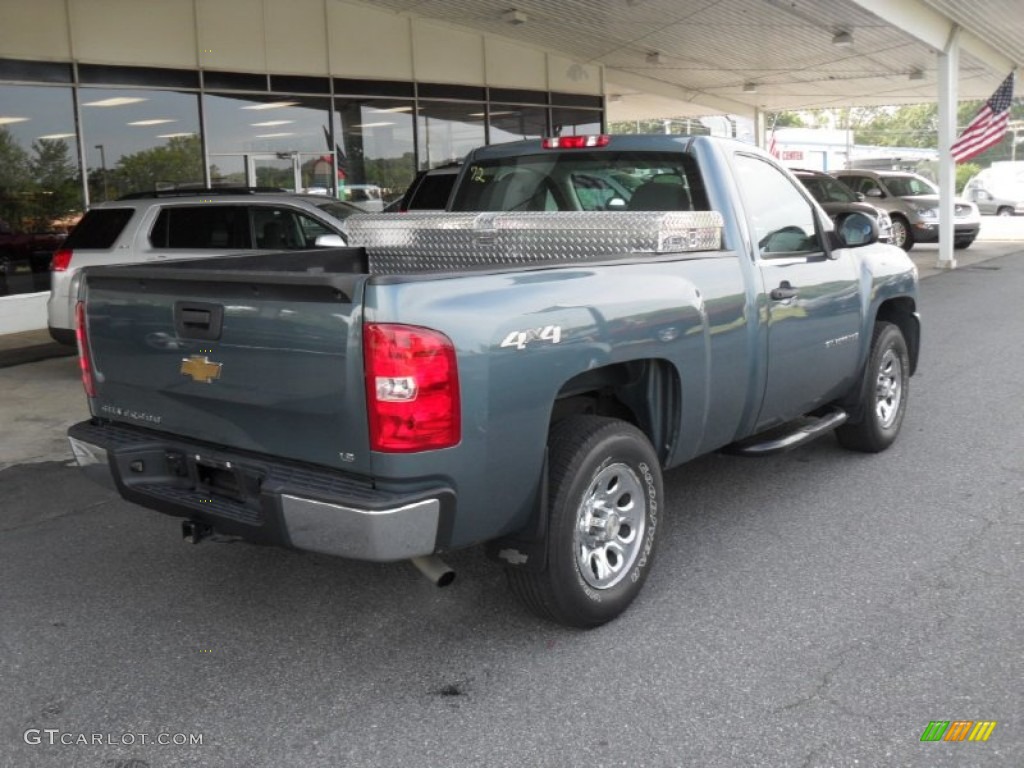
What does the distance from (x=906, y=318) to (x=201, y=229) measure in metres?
6.40

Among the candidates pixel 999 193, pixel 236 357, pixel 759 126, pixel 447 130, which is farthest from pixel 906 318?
pixel 999 193

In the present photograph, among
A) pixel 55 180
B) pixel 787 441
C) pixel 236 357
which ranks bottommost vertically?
pixel 787 441

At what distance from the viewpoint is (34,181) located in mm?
13586

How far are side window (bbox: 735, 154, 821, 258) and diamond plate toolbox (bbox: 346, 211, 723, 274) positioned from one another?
419 mm

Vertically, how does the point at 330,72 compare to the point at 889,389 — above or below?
above

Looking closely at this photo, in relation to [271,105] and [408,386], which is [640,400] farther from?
[271,105]

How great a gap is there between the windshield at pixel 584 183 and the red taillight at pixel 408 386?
2.11m

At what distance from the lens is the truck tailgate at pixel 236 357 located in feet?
10.2

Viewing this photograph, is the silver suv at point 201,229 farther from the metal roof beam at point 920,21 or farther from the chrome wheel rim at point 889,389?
the metal roof beam at point 920,21

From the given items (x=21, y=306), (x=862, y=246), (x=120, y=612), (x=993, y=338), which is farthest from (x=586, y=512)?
(x=21, y=306)

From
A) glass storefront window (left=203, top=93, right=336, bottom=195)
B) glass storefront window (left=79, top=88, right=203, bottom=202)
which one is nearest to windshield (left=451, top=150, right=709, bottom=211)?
glass storefront window (left=79, top=88, right=203, bottom=202)

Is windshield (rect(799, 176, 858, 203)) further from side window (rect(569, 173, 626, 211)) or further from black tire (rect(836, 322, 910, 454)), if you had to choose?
side window (rect(569, 173, 626, 211))

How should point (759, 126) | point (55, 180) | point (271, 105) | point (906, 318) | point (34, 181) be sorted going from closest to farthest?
point (906, 318) → point (34, 181) → point (55, 180) → point (271, 105) → point (759, 126)

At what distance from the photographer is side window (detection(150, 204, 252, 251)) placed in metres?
9.33
